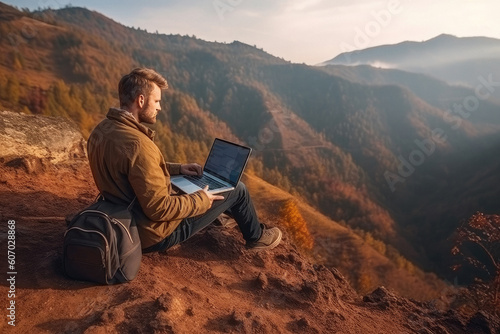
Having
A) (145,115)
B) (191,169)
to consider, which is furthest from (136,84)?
(191,169)

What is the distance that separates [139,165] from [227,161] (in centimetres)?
171

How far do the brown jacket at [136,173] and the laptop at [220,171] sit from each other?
0.77 metres

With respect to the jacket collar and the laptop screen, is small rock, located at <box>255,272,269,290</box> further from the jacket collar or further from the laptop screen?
the jacket collar

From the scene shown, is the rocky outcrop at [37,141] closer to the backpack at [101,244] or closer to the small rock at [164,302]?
the backpack at [101,244]

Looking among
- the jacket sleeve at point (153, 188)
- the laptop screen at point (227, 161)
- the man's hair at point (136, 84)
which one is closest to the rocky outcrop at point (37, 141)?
the laptop screen at point (227, 161)

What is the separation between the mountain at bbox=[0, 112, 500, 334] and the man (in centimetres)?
64

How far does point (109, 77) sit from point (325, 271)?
367ft

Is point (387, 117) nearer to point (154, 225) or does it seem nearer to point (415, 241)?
point (415, 241)

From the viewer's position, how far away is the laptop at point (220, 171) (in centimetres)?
389

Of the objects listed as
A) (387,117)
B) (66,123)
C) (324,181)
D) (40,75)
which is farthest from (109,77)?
(387,117)

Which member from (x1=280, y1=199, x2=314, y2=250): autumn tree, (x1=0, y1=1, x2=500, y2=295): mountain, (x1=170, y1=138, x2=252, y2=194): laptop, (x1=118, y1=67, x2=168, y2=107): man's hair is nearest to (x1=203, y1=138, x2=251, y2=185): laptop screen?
(x1=170, y1=138, x2=252, y2=194): laptop

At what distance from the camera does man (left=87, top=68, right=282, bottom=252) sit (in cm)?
269

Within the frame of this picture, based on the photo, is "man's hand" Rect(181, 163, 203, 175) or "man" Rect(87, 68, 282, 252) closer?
"man" Rect(87, 68, 282, 252)

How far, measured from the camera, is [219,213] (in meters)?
3.77
